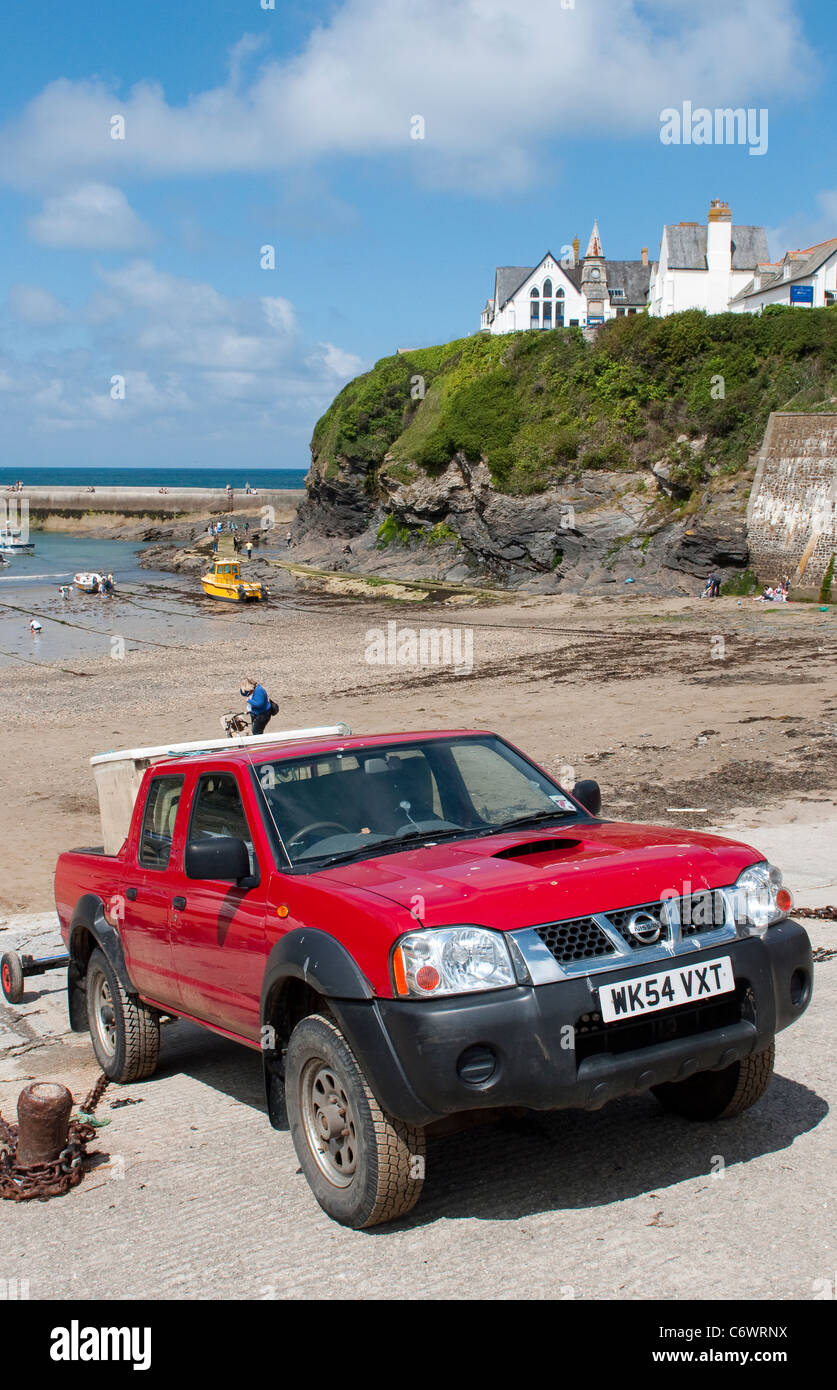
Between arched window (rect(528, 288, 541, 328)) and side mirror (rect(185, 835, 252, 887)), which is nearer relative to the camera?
side mirror (rect(185, 835, 252, 887))

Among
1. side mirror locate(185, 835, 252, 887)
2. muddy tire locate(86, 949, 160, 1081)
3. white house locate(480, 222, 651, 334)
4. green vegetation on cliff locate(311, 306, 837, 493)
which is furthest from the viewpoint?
white house locate(480, 222, 651, 334)

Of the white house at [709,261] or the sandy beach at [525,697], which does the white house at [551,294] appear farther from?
the sandy beach at [525,697]

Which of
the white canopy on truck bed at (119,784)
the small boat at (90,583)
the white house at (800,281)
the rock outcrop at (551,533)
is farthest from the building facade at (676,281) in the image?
the white canopy on truck bed at (119,784)

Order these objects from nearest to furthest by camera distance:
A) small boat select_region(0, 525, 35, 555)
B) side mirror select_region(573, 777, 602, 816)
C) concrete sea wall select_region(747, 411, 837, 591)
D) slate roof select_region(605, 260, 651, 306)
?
side mirror select_region(573, 777, 602, 816), concrete sea wall select_region(747, 411, 837, 591), slate roof select_region(605, 260, 651, 306), small boat select_region(0, 525, 35, 555)

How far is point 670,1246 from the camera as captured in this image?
3.85m

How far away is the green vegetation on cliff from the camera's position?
146 feet

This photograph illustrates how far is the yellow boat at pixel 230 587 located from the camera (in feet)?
166

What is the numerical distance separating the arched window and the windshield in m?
72.7

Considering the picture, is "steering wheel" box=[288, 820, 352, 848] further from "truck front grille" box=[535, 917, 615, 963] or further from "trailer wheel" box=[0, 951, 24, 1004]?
"trailer wheel" box=[0, 951, 24, 1004]

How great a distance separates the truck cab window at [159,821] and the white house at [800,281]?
51053 millimetres

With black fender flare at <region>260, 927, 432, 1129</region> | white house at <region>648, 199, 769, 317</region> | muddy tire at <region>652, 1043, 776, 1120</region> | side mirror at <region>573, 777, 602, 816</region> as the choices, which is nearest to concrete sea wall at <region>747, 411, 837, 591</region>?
white house at <region>648, 199, 769, 317</region>

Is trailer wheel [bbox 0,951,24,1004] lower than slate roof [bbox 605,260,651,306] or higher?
lower

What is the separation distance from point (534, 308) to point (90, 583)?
116 feet

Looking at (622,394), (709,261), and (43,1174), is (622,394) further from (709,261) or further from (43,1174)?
(43,1174)
